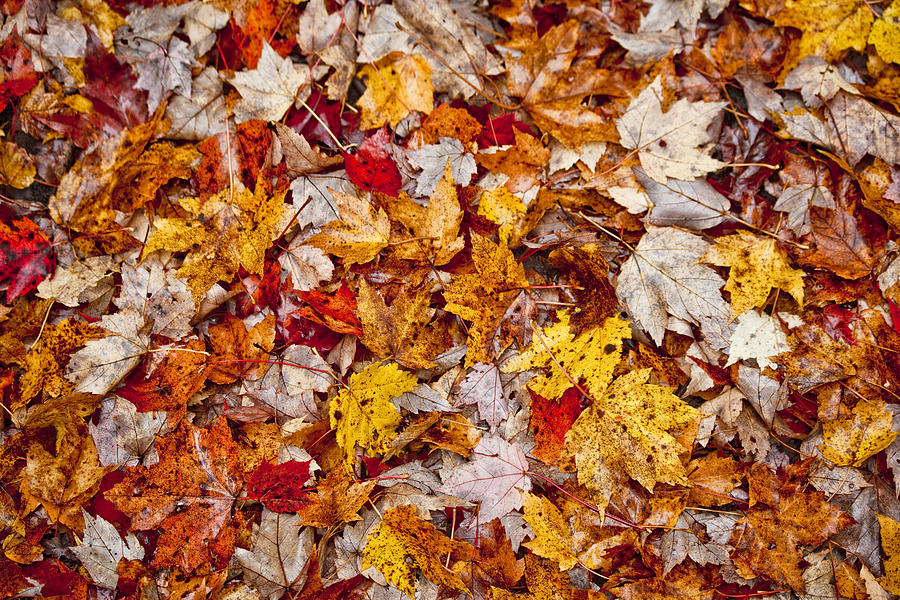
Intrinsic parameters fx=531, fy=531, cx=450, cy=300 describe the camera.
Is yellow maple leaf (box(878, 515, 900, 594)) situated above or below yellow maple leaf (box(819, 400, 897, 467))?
below

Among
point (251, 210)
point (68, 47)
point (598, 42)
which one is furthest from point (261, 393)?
point (598, 42)

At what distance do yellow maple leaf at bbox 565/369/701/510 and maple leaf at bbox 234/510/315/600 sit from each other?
0.92 meters

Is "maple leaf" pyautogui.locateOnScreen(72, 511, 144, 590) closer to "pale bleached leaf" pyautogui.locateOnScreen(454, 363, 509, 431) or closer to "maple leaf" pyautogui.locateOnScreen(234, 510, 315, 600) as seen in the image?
"maple leaf" pyautogui.locateOnScreen(234, 510, 315, 600)

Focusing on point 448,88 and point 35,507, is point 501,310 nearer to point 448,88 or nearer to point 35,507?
point 448,88

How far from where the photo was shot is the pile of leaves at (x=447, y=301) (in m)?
1.71

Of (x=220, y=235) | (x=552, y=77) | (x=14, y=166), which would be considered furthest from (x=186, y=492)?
(x=552, y=77)

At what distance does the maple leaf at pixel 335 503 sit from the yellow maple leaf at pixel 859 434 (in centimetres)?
151

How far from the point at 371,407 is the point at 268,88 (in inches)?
45.6

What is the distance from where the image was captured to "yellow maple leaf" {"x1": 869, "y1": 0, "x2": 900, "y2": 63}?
1.83 meters

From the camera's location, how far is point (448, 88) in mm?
1908

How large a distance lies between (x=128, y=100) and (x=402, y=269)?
118 cm

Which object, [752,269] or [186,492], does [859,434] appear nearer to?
[752,269]

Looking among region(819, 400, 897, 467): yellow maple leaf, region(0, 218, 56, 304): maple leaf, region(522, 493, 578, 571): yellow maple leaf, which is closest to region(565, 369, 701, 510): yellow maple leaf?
region(522, 493, 578, 571): yellow maple leaf

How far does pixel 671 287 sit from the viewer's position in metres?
1.69
